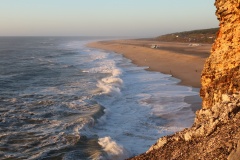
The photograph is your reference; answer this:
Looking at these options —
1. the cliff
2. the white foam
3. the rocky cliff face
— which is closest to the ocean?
the white foam

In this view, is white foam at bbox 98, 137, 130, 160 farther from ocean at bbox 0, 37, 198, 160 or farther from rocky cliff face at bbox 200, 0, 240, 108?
rocky cliff face at bbox 200, 0, 240, 108

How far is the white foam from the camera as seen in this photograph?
12602 mm

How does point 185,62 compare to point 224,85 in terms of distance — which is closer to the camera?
point 224,85

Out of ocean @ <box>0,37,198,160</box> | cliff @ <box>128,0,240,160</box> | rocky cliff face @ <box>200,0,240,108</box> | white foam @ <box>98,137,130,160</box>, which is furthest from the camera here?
ocean @ <box>0,37,198,160</box>

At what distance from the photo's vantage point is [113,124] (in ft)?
57.7

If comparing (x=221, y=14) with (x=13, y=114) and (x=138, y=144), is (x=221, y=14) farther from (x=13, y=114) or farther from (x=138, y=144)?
(x=13, y=114)

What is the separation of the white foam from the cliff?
11.0ft

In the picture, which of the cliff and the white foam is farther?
the white foam

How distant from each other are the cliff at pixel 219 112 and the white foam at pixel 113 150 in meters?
3.36

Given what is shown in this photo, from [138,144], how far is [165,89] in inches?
537

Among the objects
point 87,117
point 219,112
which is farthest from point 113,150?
point 87,117

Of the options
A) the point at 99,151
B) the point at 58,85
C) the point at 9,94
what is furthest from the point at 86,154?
the point at 58,85

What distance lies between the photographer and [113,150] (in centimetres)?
1304

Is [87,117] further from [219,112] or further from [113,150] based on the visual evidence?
[219,112]
